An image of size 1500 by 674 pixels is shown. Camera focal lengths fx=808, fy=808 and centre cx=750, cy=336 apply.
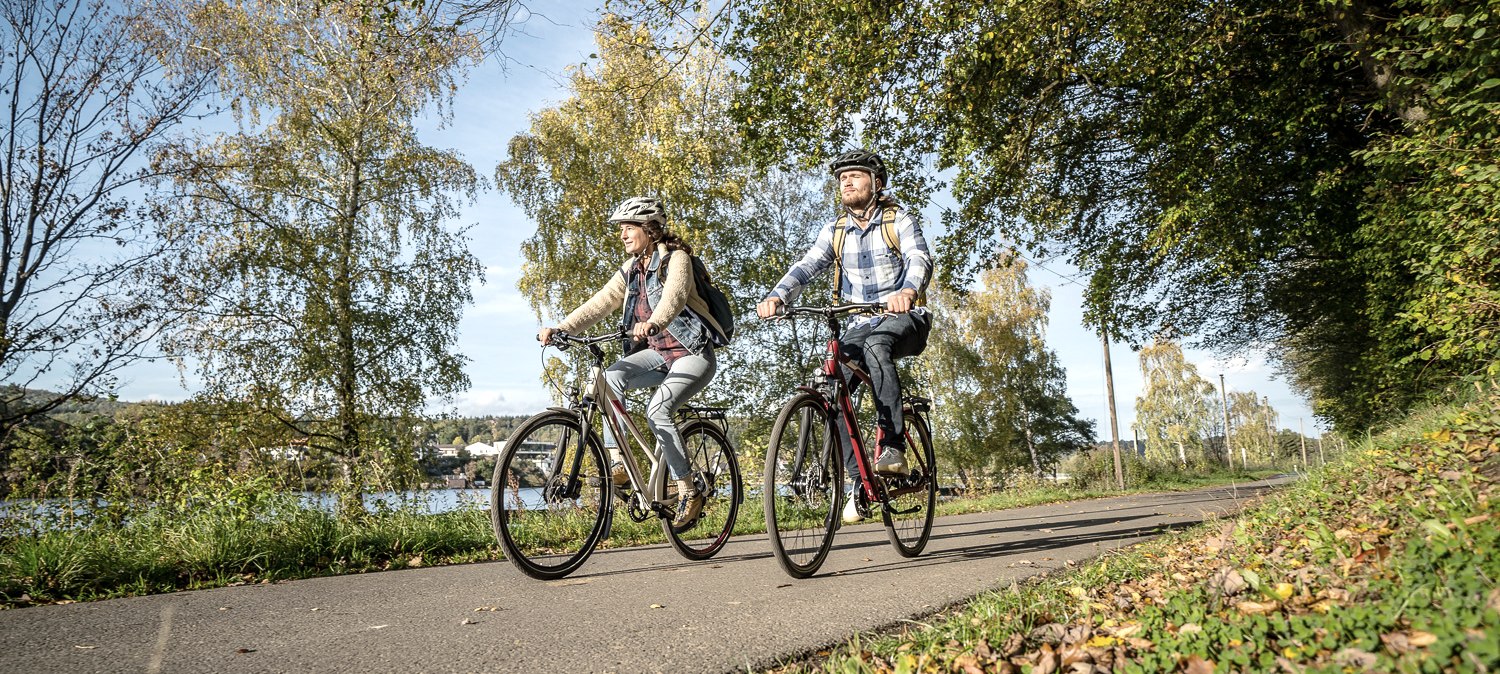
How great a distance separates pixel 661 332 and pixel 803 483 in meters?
1.28

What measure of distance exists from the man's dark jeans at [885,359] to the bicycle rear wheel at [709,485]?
96cm

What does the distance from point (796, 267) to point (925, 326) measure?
91cm

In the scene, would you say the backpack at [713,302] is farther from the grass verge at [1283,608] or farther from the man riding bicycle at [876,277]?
the grass verge at [1283,608]

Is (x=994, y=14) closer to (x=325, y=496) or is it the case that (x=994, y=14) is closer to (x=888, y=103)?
(x=888, y=103)

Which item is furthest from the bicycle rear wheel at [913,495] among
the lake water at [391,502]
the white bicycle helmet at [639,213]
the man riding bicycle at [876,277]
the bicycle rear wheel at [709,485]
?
the lake water at [391,502]

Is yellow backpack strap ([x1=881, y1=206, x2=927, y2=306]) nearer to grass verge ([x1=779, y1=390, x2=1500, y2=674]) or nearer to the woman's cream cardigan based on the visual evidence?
the woman's cream cardigan

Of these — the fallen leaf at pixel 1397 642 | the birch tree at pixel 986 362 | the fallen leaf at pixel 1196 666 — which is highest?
the birch tree at pixel 986 362

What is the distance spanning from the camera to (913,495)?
541 centimetres

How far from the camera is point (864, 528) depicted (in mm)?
7430

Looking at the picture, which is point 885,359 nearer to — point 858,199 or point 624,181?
point 858,199

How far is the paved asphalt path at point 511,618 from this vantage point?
9.27ft

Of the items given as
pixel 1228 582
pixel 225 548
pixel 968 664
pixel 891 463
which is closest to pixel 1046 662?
pixel 968 664

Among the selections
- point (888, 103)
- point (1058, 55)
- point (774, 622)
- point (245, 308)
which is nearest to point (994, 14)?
point (1058, 55)

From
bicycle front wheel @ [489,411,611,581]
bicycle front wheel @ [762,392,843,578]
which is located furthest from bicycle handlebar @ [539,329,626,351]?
bicycle front wheel @ [762,392,843,578]
